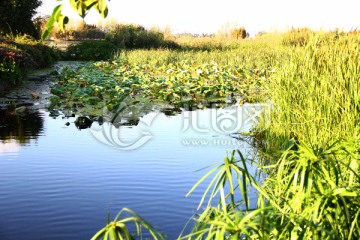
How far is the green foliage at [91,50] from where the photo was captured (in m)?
24.2

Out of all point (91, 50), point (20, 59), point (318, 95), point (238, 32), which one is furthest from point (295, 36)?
point (318, 95)

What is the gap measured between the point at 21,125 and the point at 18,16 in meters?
17.3

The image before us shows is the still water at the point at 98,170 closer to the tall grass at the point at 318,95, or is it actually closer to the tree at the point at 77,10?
the tall grass at the point at 318,95

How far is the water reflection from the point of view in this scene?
25.5ft

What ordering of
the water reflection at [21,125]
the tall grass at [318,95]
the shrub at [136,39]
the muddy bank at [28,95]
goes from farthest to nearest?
the shrub at [136,39], the muddy bank at [28,95], the water reflection at [21,125], the tall grass at [318,95]

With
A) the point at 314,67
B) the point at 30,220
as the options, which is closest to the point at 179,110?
the point at 314,67

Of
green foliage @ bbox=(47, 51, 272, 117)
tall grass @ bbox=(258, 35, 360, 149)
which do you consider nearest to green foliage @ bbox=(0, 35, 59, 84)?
green foliage @ bbox=(47, 51, 272, 117)

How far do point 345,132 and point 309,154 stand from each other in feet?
10.1

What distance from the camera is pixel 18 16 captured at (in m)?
24.6

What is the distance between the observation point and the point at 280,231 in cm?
252

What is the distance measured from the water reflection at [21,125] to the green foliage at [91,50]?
1393 cm

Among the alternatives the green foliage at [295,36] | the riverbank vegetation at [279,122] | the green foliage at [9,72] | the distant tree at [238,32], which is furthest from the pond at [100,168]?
the distant tree at [238,32]

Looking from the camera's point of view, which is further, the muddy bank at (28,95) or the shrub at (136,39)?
the shrub at (136,39)

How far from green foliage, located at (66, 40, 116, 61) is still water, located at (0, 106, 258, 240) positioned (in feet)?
49.3
